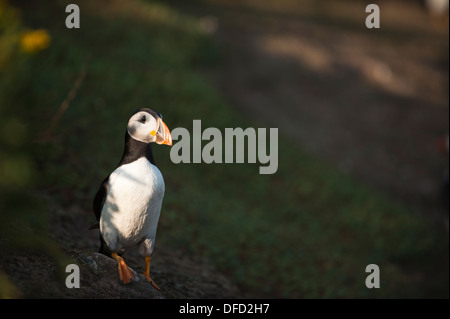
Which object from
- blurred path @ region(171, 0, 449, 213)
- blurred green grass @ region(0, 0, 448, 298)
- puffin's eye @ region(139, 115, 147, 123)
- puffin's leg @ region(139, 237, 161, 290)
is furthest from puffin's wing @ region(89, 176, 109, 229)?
blurred path @ region(171, 0, 449, 213)

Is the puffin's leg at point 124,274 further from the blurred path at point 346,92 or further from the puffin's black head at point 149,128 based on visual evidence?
the blurred path at point 346,92

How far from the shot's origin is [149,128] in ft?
7.89

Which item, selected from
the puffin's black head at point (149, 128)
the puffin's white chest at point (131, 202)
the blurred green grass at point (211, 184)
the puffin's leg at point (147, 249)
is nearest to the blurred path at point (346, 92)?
the blurred green grass at point (211, 184)

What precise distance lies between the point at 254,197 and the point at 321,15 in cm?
897

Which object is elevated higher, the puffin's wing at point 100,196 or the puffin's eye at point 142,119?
the puffin's eye at point 142,119

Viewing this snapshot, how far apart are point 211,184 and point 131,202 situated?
12.3 feet

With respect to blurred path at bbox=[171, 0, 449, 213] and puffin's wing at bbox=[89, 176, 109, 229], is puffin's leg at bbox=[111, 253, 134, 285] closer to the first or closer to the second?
puffin's wing at bbox=[89, 176, 109, 229]

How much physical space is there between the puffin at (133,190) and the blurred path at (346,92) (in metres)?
5.34

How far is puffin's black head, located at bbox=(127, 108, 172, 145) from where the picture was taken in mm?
2391

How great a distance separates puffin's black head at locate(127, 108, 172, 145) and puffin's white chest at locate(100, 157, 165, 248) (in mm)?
151

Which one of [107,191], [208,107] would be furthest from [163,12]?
[107,191]

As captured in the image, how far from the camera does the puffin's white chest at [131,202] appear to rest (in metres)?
2.49

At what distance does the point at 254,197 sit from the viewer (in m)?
6.33

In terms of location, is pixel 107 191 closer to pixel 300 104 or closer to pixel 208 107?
pixel 208 107
